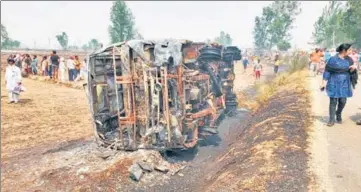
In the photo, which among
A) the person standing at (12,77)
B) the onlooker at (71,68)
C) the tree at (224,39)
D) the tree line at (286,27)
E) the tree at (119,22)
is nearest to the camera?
the person standing at (12,77)

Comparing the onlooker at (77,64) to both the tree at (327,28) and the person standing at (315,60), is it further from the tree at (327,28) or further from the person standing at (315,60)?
the tree at (327,28)

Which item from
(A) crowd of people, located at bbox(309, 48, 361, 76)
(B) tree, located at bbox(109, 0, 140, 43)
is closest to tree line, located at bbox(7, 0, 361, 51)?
(B) tree, located at bbox(109, 0, 140, 43)

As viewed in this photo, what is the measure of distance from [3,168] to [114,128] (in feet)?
8.99

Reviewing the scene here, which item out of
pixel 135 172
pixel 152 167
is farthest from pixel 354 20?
pixel 135 172

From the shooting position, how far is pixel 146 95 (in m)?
7.25

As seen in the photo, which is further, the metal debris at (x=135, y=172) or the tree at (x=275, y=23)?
the tree at (x=275, y=23)

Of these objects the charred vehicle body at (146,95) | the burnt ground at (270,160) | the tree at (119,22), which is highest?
the tree at (119,22)

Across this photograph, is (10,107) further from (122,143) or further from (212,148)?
(212,148)

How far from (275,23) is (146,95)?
45.3 metres

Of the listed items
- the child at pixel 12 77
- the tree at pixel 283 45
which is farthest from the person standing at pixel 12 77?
the tree at pixel 283 45

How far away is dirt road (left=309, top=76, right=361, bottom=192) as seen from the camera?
4.40m

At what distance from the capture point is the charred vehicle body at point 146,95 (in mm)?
7227

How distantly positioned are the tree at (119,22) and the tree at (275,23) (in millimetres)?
21993

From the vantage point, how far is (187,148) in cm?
764
